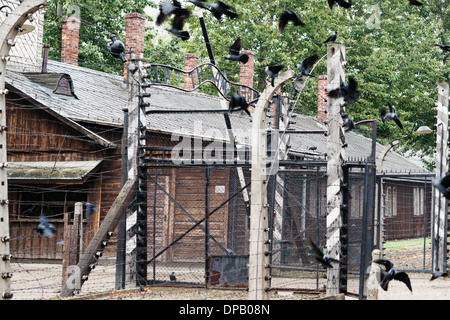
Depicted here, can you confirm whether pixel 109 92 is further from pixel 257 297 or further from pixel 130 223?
pixel 257 297

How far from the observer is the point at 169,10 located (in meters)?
9.68

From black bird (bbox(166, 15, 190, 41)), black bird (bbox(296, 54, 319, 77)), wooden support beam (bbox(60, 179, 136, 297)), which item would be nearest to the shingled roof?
→ wooden support beam (bbox(60, 179, 136, 297))

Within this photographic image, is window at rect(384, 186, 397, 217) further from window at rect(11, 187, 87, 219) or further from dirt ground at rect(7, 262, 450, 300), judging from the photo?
dirt ground at rect(7, 262, 450, 300)

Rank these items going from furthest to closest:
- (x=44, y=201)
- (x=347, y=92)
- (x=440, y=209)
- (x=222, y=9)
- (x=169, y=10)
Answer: (x=44, y=201) → (x=440, y=209) → (x=347, y=92) → (x=169, y=10) → (x=222, y=9)

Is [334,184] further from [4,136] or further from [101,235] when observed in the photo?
[4,136]

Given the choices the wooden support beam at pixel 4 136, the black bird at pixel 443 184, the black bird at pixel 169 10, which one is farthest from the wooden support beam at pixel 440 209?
the wooden support beam at pixel 4 136

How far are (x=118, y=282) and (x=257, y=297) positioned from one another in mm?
4502

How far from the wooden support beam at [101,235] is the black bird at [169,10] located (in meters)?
3.40

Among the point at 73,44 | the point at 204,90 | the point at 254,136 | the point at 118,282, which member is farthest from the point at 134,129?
the point at 204,90

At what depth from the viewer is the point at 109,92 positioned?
2198 cm

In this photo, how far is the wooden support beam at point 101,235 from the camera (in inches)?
432

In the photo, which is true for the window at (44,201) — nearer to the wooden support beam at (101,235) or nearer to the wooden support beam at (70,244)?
the wooden support beam at (101,235)

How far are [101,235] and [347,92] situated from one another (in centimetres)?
443

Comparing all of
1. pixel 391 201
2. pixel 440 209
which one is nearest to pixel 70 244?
pixel 440 209
